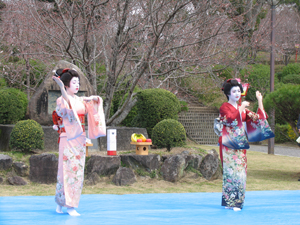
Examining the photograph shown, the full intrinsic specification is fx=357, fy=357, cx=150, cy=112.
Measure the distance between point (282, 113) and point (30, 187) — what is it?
5.80 m

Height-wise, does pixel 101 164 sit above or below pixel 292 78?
below

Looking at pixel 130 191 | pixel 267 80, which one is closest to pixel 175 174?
pixel 130 191

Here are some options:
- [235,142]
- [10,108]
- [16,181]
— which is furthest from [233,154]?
[10,108]

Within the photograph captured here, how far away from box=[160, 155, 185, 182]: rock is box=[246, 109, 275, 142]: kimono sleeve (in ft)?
8.54

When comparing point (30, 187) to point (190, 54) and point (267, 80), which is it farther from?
point (267, 80)

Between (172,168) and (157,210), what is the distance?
2809 mm

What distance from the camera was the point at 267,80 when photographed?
1905 centimetres

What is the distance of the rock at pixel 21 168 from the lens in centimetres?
685

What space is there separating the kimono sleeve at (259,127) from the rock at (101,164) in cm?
303

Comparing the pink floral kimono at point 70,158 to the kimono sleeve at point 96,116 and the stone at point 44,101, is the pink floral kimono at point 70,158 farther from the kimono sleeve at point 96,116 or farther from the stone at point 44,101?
the stone at point 44,101

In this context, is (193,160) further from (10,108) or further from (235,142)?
(10,108)

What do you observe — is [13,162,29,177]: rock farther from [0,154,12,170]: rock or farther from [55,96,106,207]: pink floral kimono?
[55,96,106,207]: pink floral kimono

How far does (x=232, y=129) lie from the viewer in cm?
459

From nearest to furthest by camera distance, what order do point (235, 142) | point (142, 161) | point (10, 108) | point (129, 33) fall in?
1. point (235, 142)
2. point (142, 161)
3. point (129, 33)
4. point (10, 108)
